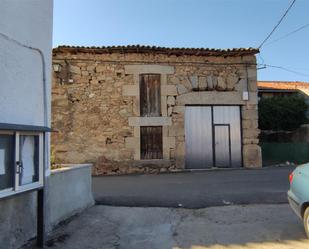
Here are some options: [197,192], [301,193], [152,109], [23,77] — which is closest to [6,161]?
[23,77]

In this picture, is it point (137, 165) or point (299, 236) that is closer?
point (299, 236)

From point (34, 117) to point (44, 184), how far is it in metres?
0.98

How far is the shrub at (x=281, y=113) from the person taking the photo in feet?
65.3

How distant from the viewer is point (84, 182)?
7016mm

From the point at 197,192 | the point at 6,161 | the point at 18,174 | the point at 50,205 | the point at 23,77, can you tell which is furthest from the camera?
the point at 197,192

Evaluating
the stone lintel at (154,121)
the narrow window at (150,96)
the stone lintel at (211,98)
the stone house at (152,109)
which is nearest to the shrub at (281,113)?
the stone house at (152,109)

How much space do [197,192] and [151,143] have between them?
18.9 ft

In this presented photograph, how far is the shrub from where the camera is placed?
65.3 feet

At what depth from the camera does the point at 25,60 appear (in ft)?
16.2

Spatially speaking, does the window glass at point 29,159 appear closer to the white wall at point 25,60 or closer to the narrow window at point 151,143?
the white wall at point 25,60

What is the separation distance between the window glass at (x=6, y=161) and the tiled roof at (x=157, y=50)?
10.5 metres

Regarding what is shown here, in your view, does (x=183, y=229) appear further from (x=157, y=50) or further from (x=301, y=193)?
(x=157, y=50)

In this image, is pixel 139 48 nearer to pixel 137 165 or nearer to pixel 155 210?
pixel 137 165

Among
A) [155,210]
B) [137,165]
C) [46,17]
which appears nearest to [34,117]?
[46,17]
